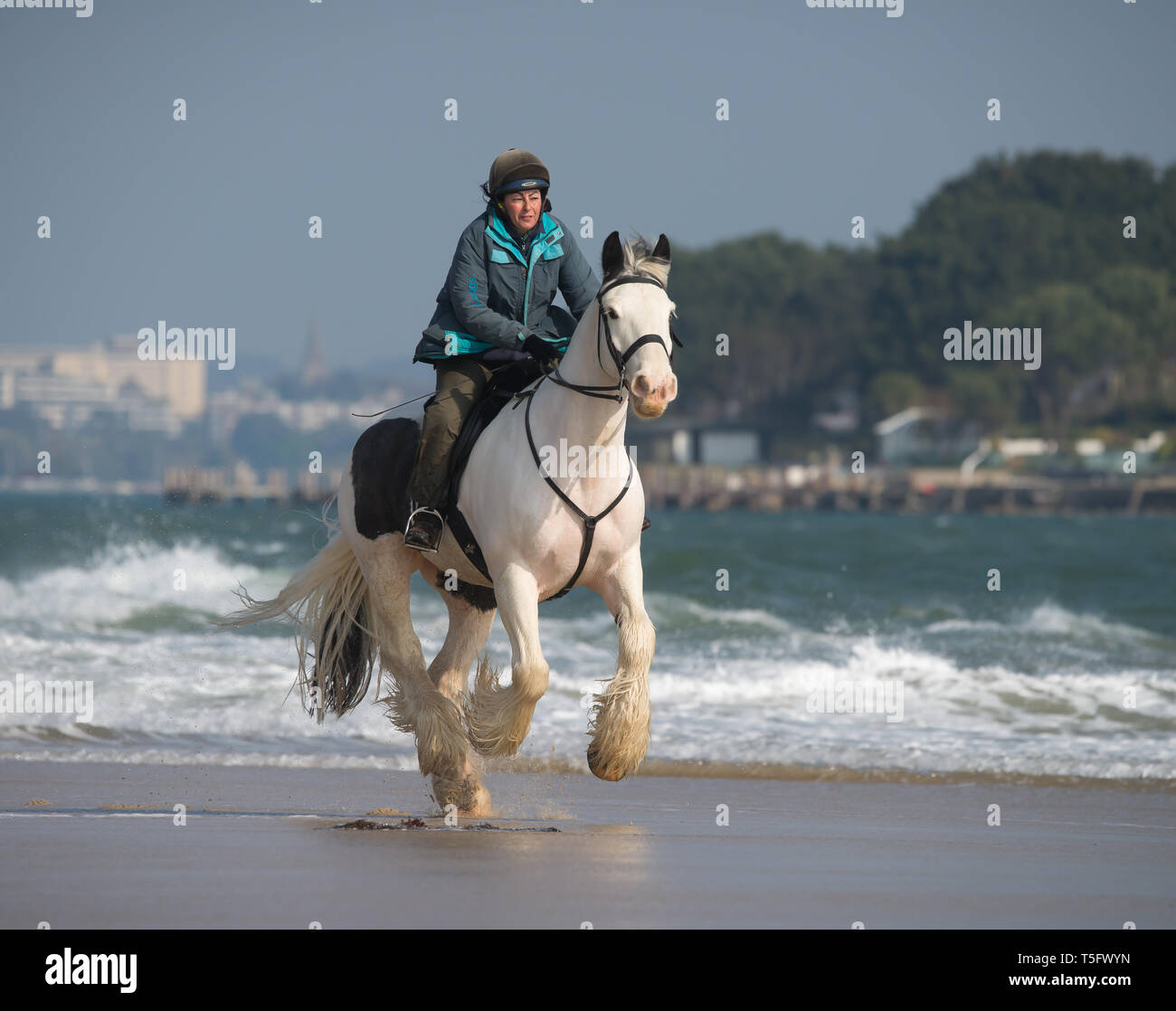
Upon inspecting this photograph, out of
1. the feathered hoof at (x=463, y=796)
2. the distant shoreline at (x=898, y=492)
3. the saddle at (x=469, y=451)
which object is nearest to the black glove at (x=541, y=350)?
the saddle at (x=469, y=451)

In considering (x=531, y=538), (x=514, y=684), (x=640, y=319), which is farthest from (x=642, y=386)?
(x=514, y=684)

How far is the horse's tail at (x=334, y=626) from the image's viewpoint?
9.51 meters

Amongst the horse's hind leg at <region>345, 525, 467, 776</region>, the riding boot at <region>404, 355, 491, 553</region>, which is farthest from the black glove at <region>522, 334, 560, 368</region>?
the horse's hind leg at <region>345, 525, 467, 776</region>

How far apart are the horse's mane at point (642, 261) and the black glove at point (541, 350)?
106cm

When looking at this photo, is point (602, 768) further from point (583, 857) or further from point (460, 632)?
point (460, 632)

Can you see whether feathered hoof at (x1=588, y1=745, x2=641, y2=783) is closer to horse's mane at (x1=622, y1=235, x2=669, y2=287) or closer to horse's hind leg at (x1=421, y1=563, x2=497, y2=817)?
horse's hind leg at (x1=421, y1=563, x2=497, y2=817)

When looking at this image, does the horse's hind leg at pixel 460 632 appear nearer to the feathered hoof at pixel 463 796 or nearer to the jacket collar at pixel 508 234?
the feathered hoof at pixel 463 796

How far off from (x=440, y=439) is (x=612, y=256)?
1.52 metres

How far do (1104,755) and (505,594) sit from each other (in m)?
5.67

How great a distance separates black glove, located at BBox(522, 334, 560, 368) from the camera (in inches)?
323

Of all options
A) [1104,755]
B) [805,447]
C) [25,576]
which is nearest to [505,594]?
[1104,755]

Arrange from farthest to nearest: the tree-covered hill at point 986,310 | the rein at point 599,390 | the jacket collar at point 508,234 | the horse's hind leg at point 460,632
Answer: the tree-covered hill at point 986,310, the horse's hind leg at point 460,632, the jacket collar at point 508,234, the rein at point 599,390

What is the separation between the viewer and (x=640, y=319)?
6.96 meters
